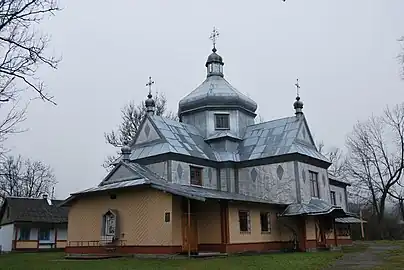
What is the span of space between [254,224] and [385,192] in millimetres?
24935

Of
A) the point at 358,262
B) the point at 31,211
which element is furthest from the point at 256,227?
the point at 31,211

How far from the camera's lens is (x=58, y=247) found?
35.0m

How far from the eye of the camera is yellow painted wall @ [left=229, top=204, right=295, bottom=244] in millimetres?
20359

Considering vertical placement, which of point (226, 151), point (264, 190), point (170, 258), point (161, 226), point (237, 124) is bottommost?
point (170, 258)

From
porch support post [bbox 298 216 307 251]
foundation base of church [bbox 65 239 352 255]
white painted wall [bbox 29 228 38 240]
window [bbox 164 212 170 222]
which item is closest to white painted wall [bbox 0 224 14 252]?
white painted wall [bbox 29 228 38 240]

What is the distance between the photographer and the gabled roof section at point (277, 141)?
25.0 m

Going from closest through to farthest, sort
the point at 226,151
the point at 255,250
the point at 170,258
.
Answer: the point at 170,258
the point at 255,250
the point at 226,151

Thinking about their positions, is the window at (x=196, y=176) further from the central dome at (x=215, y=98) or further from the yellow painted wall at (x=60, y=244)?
the yellow painted wall at (x=60, y=244)

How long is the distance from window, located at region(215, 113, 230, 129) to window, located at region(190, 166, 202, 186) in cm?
399

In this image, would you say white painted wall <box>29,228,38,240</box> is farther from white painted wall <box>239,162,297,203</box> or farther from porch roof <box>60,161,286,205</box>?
white painted wall <box>239,162,297,203</box>

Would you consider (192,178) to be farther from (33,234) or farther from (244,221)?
(33,234)

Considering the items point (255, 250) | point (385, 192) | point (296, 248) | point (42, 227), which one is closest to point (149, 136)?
point (255, 250)

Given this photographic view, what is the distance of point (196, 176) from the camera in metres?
24.3

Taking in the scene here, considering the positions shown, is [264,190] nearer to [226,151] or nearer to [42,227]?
[226,151]
